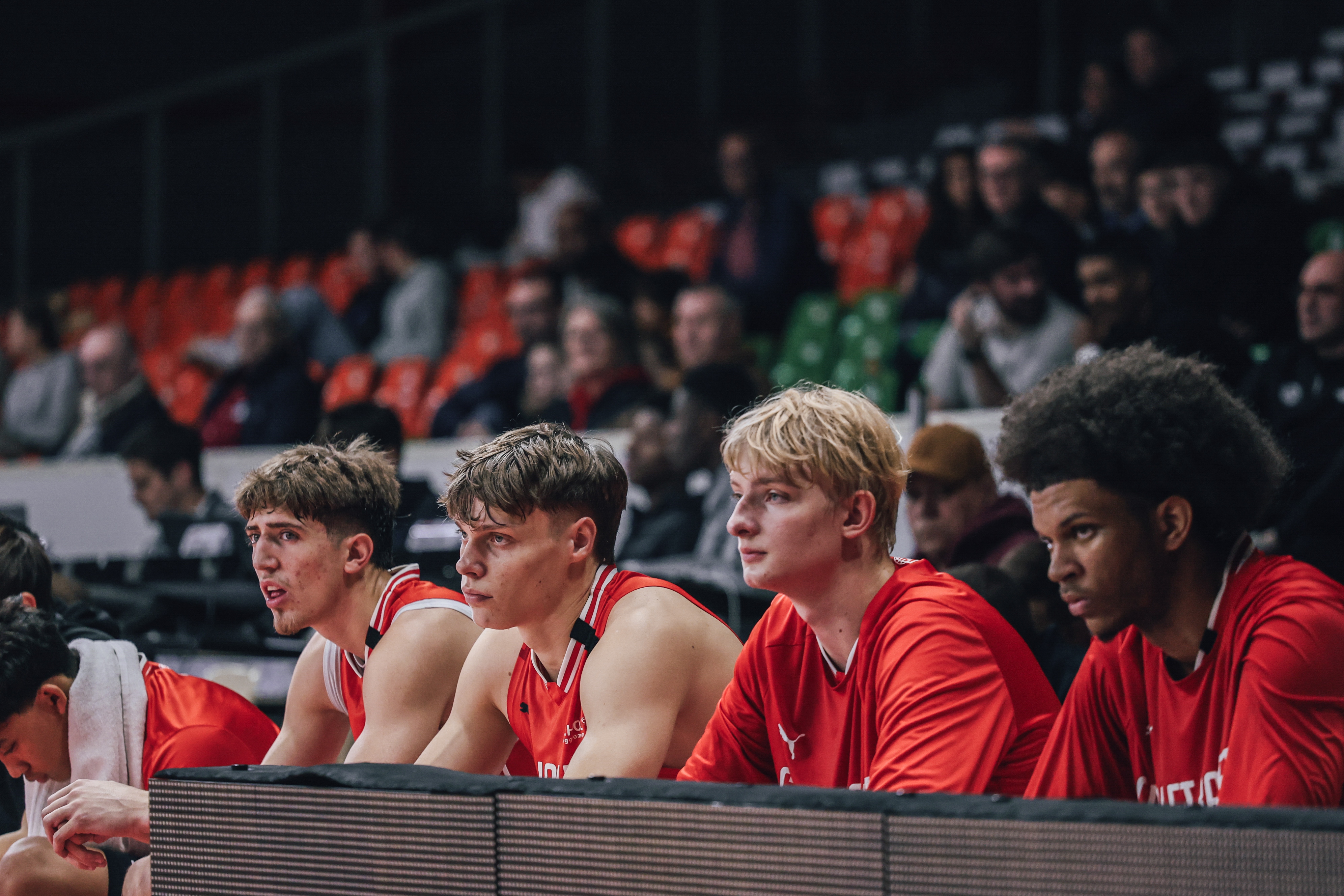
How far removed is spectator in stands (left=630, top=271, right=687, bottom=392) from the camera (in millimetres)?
7489

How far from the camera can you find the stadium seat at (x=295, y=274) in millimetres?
12086

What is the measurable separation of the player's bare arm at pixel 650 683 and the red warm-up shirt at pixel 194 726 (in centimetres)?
90

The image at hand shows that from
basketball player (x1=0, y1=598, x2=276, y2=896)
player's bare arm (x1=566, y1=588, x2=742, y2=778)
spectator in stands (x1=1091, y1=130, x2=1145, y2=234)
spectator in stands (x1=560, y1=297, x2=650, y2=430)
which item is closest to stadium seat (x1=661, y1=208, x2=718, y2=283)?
spectator in stands (x1=560, y1=297, x2=650, y2=430)

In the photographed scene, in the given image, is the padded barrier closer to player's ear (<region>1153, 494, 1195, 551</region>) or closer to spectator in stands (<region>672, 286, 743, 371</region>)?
player's ear (<region>1153, 494, 1195, 551</region>)

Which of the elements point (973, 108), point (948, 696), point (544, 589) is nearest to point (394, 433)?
point (544, 589)

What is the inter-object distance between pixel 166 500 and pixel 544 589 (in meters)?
4.40

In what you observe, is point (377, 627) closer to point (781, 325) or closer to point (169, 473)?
point (169, 473)

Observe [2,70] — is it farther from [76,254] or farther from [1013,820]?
[1013,820]

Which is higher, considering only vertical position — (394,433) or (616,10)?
(616,10)

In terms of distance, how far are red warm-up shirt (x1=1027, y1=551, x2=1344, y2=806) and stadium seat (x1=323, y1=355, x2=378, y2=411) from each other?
24.7 feet

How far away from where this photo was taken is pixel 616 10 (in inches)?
520

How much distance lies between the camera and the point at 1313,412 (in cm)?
466

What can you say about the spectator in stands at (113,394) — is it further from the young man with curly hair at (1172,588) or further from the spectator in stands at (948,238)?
the young man with curly hair at (1172,588)

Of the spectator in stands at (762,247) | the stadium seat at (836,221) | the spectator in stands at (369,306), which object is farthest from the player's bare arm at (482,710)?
the spectator in stands at (369,306)
